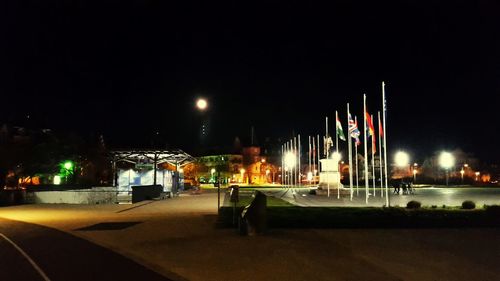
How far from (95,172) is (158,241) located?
69930 millimetres

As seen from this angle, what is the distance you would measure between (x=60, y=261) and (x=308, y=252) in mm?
6472

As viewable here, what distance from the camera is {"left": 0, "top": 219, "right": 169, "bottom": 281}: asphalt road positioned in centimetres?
1062

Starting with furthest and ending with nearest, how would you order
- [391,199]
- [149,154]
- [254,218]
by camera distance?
[149,154]
[391,199]
[254,218]

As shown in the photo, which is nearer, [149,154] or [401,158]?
[149,154]

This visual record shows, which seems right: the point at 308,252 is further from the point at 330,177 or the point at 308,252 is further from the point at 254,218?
the point at 330,177

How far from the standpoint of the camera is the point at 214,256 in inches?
526

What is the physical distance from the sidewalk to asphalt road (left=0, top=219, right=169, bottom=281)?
0.57 metres

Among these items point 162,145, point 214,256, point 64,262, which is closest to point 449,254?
point 214,256

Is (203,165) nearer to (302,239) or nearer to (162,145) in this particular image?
(162,145)

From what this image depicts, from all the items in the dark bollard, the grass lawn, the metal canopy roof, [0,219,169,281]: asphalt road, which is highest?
the metal canopy roof

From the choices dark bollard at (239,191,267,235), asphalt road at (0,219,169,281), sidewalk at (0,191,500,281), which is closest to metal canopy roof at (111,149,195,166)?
sidewalk at (0,191,500,281)

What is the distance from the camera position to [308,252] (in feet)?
44.9

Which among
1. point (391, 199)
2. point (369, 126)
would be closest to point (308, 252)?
point (369, 126)

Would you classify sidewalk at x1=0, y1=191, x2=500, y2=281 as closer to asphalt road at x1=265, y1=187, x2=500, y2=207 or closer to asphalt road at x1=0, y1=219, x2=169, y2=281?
asphalt road at x1=0, y1=219, x2=169, y2=281
